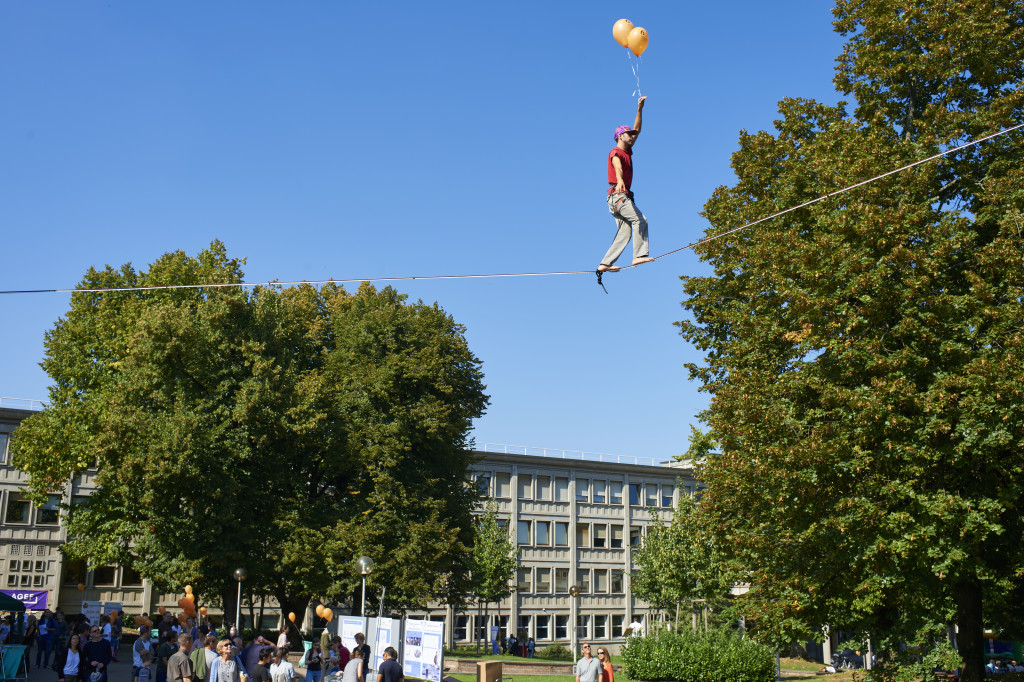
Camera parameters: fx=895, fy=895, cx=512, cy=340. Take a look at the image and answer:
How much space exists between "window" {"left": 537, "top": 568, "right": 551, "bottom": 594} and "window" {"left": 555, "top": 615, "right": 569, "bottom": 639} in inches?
83.2

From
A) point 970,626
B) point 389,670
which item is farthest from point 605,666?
point 970,626

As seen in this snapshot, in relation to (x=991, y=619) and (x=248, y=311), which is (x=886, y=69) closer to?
(x=991, y=619)

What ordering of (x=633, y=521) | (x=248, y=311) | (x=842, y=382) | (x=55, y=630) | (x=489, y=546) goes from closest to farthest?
(x=842, y=382) → (x=55, y=630) → (x=248, y=311) → (x=489, y=546) → (x=633, y=521)

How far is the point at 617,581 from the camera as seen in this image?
69.6 meters

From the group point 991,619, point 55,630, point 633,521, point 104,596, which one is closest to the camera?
point 991,619

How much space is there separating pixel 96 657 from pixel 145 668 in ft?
4.89

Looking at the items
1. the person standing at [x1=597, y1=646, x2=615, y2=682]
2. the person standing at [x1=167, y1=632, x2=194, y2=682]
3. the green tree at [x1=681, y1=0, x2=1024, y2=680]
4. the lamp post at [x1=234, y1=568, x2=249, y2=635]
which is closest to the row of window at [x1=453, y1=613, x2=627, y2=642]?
the lamp post at [x1=234, y1=568, x2=249, y2=635]

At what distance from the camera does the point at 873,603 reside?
1883cm

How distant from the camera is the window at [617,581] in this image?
6931cm

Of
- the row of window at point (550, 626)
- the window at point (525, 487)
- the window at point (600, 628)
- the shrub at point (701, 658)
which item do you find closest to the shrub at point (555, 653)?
the row of window at point (550, 626)

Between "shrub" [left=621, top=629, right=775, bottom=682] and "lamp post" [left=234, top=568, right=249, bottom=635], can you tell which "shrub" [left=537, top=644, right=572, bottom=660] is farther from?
"lamp post" [left=234, top=568, right=249, bottom=635]

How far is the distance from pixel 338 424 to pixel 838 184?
74.5 ft

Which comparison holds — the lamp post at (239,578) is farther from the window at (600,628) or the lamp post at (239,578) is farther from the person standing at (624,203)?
the window at (600,628)

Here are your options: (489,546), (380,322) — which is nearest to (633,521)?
(489,546)
